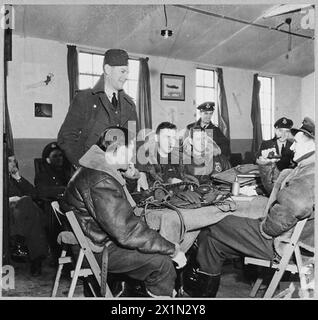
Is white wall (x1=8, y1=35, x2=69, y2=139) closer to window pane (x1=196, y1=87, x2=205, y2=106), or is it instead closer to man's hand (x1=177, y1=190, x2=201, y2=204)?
window pane (x1=196, y1=87, x2=205, y2=106)

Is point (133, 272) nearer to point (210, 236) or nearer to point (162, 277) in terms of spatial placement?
point (162, 277)

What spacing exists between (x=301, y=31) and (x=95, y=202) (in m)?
5.71

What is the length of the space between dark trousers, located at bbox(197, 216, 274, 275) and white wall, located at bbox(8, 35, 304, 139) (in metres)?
2.17

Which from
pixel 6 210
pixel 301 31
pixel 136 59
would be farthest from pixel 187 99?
pixel 6 210

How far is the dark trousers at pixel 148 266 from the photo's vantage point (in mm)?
2027

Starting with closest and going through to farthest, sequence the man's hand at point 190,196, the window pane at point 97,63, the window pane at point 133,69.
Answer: the man's hand at point 190,196 < the window pane at point 97,63 < the window pane at point 133,69

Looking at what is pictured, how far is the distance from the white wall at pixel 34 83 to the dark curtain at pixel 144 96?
1345mm

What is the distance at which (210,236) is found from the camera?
253cm

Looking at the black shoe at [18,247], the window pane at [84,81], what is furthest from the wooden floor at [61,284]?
the window pane at [84,81]

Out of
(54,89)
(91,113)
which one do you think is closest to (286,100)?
(54,89)

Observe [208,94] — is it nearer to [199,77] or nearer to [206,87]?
[206,87]

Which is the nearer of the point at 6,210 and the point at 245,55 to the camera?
the point at 6,210

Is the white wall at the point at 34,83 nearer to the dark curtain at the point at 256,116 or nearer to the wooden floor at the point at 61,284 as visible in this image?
the wooden floor at the point at 61,284

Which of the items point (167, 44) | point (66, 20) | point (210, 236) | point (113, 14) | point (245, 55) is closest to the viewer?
point (210, 236)
